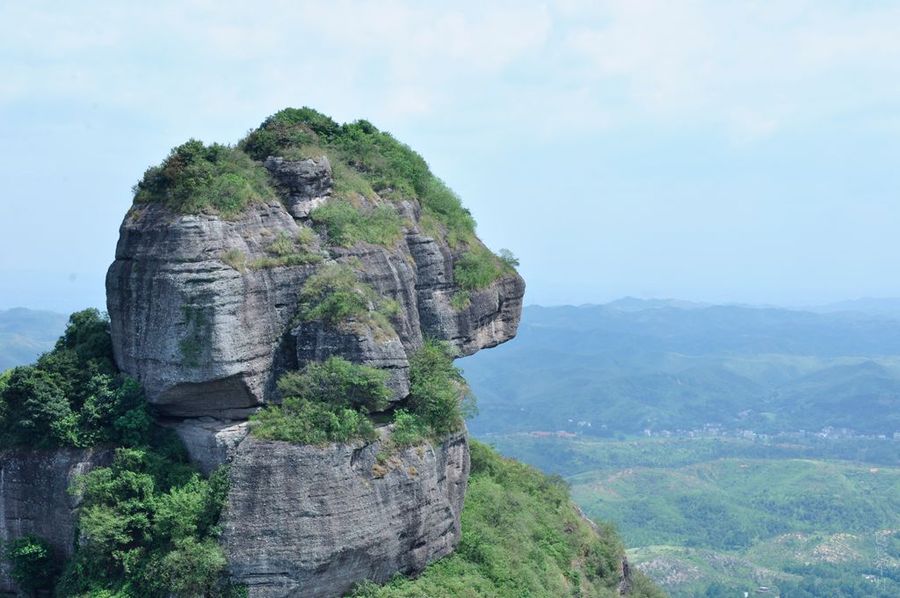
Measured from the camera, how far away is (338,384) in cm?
2284

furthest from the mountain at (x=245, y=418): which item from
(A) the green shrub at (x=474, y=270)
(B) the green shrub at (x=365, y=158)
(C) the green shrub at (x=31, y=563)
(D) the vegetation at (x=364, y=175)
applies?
(A) the green shrub at (x=474, y=270)

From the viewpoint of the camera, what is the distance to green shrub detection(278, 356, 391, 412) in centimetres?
2278

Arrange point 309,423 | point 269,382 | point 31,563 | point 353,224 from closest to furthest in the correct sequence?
point 309,423, point 269,382, point 31,563, point 353,224

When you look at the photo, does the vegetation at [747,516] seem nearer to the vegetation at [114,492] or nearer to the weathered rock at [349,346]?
the weathered rock at [349,346]

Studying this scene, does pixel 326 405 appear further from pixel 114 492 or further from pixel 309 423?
pixel 114 492

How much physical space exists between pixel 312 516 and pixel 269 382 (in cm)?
447

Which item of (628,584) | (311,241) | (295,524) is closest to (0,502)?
(295,524)

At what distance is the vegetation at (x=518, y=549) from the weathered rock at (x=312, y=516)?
125 centimetres

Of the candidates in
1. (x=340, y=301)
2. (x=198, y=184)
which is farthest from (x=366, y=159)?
(x=340, y=301)

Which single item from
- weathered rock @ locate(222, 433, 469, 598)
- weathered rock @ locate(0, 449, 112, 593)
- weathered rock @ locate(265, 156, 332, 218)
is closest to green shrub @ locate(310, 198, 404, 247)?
weathered rock @ locate(265, 156, 332, 218)

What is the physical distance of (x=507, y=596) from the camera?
84.9ft

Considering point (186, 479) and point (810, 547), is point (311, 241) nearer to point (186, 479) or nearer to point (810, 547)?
point (186, 479)

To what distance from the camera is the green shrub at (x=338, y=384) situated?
22.8m

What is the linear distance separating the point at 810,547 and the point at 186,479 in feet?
300
